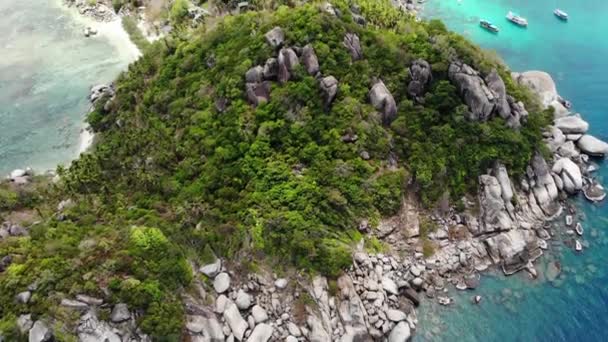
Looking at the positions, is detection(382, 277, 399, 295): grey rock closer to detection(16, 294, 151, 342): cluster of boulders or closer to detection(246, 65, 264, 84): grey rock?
detection(16, 294, 151, 342): cluster of boulders

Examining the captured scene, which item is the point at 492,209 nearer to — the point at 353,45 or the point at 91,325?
the point at 353,45

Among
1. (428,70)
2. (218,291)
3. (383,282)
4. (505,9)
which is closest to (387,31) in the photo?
(428,70)

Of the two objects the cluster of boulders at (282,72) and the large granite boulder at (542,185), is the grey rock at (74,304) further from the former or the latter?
the large granite boulder at (542,185)

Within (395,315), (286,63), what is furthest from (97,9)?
(395,315)

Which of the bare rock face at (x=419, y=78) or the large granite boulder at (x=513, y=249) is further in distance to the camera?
the bare rock face at (x=419, y=78)

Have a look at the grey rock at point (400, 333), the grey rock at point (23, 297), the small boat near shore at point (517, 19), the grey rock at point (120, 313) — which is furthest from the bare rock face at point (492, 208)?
the small boat near shore at point (517, 19)

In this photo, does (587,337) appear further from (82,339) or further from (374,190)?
(82,339)
